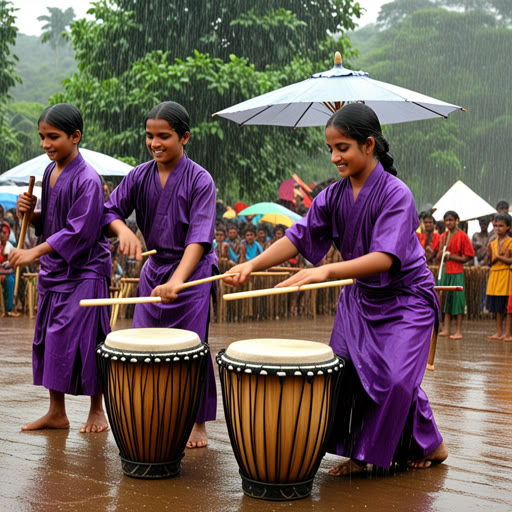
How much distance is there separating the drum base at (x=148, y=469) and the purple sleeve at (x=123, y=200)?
1.53 meters

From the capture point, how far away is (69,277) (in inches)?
199

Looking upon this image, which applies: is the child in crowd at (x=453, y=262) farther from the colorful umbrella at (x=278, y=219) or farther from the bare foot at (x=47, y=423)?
the bare foot at (x=47, y=423)

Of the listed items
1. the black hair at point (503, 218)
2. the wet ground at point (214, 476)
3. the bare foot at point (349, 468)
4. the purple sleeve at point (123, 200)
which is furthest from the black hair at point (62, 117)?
the black hair at point (503, 218)

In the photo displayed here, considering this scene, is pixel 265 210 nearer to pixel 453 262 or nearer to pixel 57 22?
pixel 453 262

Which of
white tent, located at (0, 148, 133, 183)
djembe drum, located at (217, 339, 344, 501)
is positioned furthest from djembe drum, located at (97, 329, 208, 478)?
white tent, located at (0, 148, 133, 183)

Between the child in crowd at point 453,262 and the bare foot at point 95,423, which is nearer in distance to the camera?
the bare foot at point 95,423

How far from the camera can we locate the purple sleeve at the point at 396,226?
13.0ft

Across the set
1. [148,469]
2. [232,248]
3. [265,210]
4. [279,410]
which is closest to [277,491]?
[279,410]

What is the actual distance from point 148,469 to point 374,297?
4.85 feet

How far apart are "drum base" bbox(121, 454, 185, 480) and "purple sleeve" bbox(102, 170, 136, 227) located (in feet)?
5.00

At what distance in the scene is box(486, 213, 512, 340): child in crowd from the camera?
1102 cm

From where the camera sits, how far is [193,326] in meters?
4.71

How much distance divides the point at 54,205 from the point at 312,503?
99.7 inches

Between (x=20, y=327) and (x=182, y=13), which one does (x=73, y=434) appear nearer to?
(x=20, y=327)
